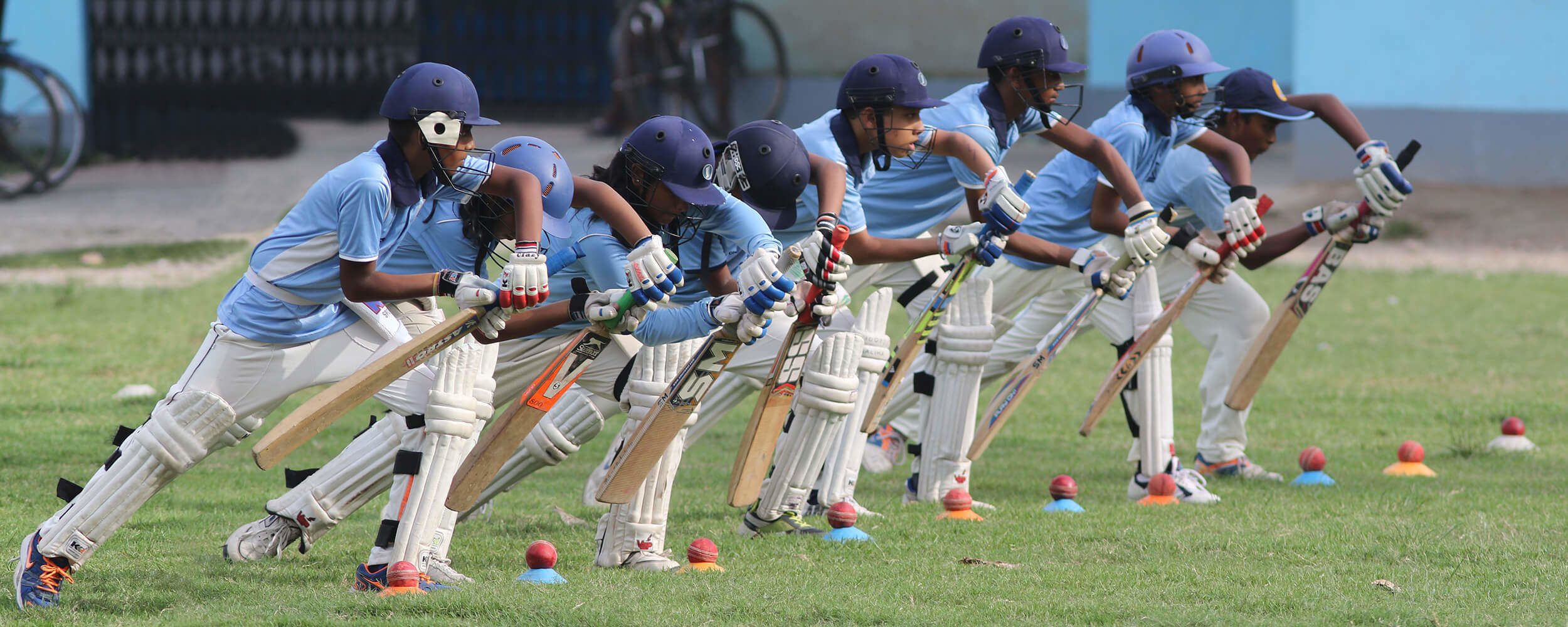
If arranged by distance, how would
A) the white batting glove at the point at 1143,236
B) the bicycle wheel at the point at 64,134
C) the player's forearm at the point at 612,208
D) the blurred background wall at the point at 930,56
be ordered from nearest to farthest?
the player's forearm at the point at 612,208 → the white batting glove at the point at 1143,236 → the bicycle wheel at the point at 64,134 → the blurred background wall at the point at 930,56

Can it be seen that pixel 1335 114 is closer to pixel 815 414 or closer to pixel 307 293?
pixel 815 414

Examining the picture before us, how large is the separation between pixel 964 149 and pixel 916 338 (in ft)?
2.09

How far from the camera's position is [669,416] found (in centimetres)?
428

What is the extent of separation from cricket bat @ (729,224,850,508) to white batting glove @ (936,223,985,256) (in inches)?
25.8

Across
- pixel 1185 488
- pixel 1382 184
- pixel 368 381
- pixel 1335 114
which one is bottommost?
pixel 1185 488

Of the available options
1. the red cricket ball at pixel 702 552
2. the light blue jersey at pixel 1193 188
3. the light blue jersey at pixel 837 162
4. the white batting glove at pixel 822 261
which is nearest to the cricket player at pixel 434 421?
the white batting glove at pixel 822 261

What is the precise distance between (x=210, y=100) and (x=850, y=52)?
19.7ft

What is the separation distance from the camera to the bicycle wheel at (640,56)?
14734 millimetres

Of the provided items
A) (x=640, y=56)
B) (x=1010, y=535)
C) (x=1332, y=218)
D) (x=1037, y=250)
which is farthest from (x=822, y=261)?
(x=640, y=56)

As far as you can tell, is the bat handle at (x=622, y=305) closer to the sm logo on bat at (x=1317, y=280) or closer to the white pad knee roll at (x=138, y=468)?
the white pad knee roll at (x=138, y=468)

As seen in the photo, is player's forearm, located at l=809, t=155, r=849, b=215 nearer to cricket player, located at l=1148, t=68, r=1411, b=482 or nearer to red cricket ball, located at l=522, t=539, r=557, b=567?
red cricket ball, located at l=522, t=539, r=557, b=567

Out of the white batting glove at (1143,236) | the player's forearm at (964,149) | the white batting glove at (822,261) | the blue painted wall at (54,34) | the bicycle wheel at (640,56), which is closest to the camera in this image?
the white batting glove at (822,261)

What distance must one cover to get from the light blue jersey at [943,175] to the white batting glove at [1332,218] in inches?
43.7

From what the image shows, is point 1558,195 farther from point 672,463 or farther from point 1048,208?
point 672,463
